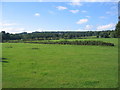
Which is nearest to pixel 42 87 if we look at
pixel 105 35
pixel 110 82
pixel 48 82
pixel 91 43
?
pixel 48 82

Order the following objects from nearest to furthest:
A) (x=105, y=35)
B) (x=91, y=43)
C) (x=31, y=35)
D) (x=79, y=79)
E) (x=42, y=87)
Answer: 1. (x=42, y=87)
2. (x=79, y=79)
3. (x=91, y=43)
4. (x=105, y=35)
5. (x=31, y=35)

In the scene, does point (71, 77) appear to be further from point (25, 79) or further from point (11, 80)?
point (11, 80)

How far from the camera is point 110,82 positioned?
9.33 m

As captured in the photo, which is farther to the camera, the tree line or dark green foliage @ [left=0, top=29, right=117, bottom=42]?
the tree line

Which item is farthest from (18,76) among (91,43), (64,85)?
(91,43)

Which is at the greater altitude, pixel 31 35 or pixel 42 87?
pixel 31 35

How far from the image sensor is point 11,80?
9.53 metres

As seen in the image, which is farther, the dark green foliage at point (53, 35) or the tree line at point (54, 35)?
the tree line at point (54, 35)

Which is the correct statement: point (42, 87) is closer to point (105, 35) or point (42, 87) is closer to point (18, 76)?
point (18, 76)

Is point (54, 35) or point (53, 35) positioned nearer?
point (54, 35)

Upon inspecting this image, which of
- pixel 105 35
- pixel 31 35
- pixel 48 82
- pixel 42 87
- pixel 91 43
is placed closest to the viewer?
pixel 42 87

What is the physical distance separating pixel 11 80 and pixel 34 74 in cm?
197

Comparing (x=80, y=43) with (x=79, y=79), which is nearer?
(x=79, y=79)

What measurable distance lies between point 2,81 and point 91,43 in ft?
125
